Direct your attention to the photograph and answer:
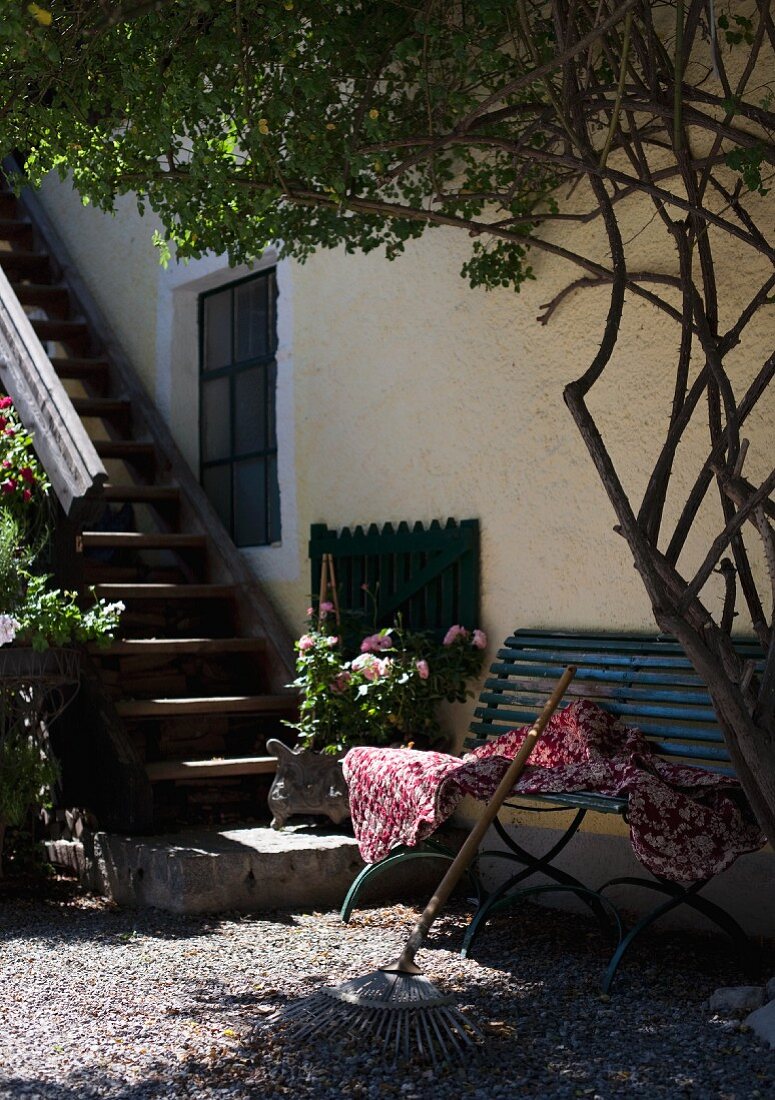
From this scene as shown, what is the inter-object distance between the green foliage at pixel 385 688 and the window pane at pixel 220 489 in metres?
1.99

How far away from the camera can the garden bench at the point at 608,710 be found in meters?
4.07

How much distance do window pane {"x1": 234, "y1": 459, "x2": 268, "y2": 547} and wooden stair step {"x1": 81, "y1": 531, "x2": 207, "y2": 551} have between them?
0.27 metres

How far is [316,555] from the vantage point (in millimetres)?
A: 6453

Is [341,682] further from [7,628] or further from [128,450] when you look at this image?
[128,450]

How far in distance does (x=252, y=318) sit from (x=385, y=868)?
143 inches

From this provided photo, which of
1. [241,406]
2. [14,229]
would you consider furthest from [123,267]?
[241,406]

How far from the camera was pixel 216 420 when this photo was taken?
7.62 m

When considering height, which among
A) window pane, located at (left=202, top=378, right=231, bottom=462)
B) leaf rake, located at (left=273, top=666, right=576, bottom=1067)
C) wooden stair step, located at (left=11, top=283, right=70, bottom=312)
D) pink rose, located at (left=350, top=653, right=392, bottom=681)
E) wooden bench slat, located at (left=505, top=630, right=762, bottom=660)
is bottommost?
leaf rake, located at (left=273, top=666, right=576, bottom=1067)

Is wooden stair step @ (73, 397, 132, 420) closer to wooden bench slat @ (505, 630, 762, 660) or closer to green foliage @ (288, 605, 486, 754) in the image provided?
green foliage @ (288, 605, 486, 754)

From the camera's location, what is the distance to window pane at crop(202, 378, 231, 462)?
753 cm

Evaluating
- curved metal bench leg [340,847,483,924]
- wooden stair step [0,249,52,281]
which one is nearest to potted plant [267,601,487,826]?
curved metal bench leg [340,847,483,924]

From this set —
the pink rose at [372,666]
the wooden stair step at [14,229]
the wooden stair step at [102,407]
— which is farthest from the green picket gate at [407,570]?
the wooden stair step at [14,229]

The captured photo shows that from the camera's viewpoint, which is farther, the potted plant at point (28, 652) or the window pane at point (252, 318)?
the window pane at point (252, 318)

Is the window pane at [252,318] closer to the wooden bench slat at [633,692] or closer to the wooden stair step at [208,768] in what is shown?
the wooden stair step at [208,768]
